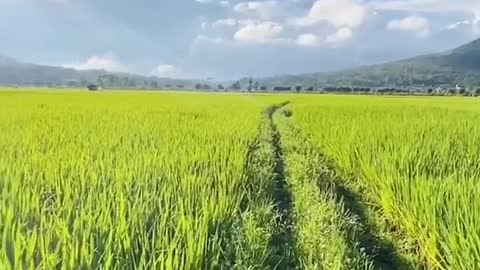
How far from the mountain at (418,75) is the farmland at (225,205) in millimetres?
122472

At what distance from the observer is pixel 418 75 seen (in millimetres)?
146875

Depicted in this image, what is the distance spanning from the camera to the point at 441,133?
28.7 feet

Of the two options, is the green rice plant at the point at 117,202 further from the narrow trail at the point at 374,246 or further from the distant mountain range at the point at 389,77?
the distant mountain range at the point at 389,77

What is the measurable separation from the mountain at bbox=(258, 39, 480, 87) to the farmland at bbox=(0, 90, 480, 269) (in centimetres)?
12247

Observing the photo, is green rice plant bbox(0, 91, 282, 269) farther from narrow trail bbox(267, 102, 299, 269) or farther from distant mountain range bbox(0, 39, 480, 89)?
distant mountain range bbox(0, 39, 480, 89)

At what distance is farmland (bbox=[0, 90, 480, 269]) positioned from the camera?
8.87ft

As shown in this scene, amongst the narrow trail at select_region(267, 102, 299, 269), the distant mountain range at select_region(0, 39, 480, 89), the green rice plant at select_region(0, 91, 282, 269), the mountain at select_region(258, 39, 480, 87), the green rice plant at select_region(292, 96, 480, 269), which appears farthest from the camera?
the distant mountain range at select_region(0, 39, 480, 89)

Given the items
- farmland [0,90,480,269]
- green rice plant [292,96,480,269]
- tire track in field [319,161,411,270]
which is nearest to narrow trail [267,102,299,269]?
farmland [0,90,480,269]

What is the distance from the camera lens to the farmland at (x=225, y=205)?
2.71m

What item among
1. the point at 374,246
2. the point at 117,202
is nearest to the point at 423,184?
the point at 374,246

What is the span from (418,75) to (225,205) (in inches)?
5979

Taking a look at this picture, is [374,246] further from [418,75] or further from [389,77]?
[389,77]

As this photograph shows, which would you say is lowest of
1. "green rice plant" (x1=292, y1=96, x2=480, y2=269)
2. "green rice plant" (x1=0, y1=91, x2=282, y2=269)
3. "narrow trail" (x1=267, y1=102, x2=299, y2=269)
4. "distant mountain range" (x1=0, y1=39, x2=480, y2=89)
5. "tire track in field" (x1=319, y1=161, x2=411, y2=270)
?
"distant mountain range" (x1=0, y1=39, x2=480, y2=89)

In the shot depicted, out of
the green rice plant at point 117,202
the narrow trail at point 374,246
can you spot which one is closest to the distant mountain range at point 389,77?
the narrow trail at point 374,246
